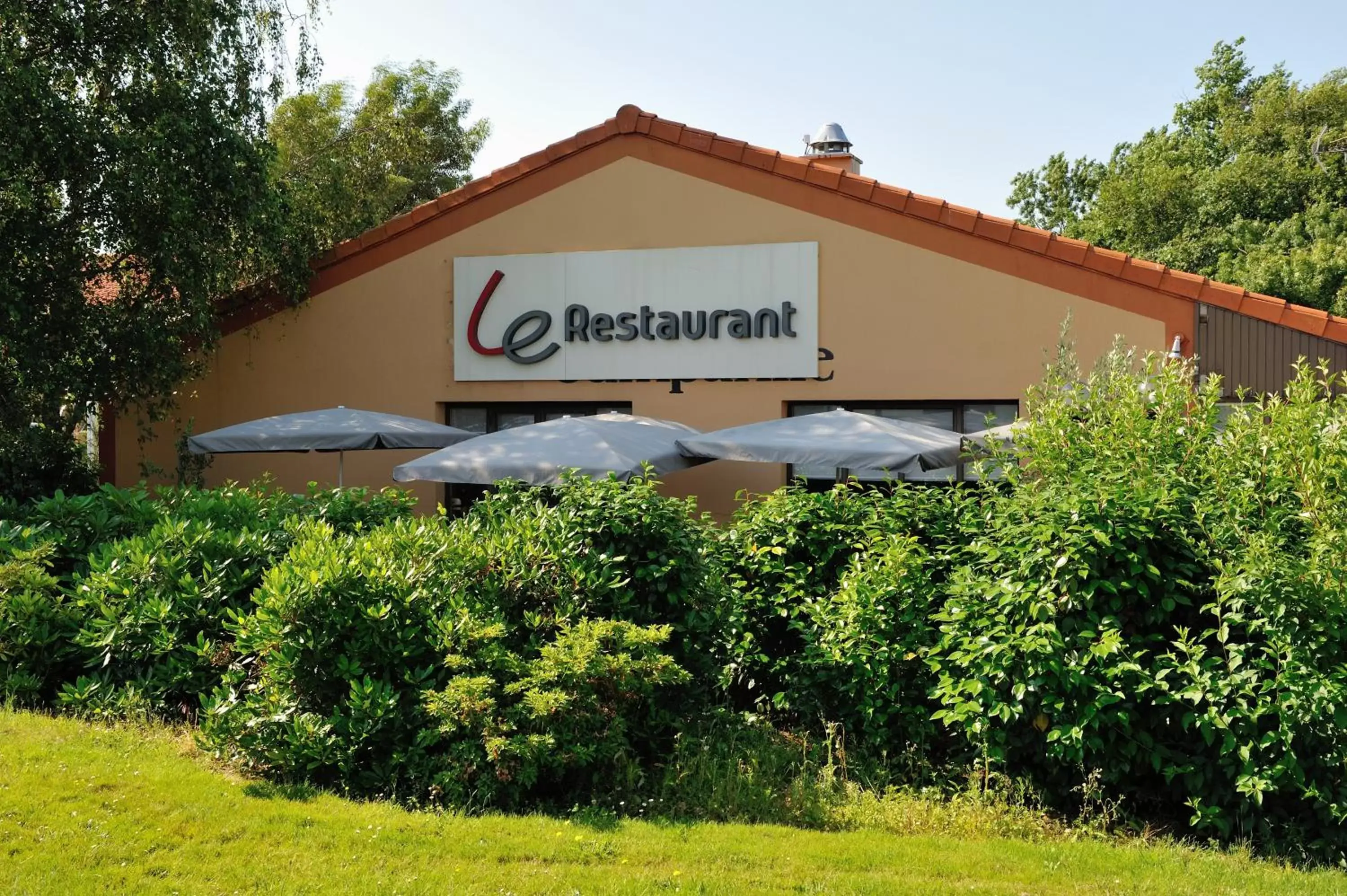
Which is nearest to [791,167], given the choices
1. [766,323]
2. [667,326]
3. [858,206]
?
[858,206]

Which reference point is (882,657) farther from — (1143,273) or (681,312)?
(681,312)

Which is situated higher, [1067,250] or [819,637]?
[1067,250]

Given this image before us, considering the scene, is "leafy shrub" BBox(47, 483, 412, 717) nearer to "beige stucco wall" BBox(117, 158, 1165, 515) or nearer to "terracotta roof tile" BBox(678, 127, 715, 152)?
"beige stucco wall" BBox(117, 158, 1165, 515)

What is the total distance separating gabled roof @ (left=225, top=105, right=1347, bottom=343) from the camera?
415 inches

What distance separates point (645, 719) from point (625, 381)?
6.79 metres

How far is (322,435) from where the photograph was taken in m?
10.8

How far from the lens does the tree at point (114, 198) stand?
10.8 m

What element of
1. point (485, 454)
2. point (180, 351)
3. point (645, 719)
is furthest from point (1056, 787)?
point (180, 351)

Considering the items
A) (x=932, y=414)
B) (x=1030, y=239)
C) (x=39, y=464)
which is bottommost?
(x=39, y=464)

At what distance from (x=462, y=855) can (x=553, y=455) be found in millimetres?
4815

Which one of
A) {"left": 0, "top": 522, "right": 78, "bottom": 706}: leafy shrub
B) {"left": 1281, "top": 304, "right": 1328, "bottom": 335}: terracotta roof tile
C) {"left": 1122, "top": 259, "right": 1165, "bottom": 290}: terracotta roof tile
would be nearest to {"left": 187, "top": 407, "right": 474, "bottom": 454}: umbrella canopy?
{"left": 0, "top": 522, "right": 78, "bottom": 706}: leafy shrub

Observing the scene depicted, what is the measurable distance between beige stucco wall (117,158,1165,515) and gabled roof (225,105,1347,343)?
28 centimetres

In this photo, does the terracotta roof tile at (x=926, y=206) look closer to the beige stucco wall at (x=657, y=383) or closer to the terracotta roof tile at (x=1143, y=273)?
the beige stucco wall at (x=657, y=383)

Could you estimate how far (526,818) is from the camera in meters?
5.20
